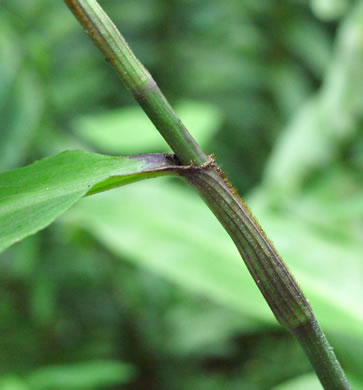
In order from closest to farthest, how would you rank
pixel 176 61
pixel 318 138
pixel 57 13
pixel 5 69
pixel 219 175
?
pixel 219 175 → pixel 5 69 → pixel 318 138 → pixel 57 13 → pixel 176 61

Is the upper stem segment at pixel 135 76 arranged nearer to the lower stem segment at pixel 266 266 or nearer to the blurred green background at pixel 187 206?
the lower stem segment at pixel 266 266

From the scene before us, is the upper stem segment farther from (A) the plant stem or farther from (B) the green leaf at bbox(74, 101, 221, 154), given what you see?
(B) the green leaf at bbox(74, 101, 221, 154)

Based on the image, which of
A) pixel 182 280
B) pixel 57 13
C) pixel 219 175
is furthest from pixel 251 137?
pixel 219 175

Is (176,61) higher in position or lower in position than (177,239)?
higher

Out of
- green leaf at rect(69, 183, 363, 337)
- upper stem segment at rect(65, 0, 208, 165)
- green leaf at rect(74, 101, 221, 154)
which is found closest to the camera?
upper stem segment at rect(65, 0, 208, 165)

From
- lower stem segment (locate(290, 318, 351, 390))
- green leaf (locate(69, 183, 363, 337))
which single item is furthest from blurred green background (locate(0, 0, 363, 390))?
lower stem segment (locate(290, 318, 351, 390))

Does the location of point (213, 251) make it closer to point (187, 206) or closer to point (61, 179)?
point (187, 206)

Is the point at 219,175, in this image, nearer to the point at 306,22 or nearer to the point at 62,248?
the point at 62,248
